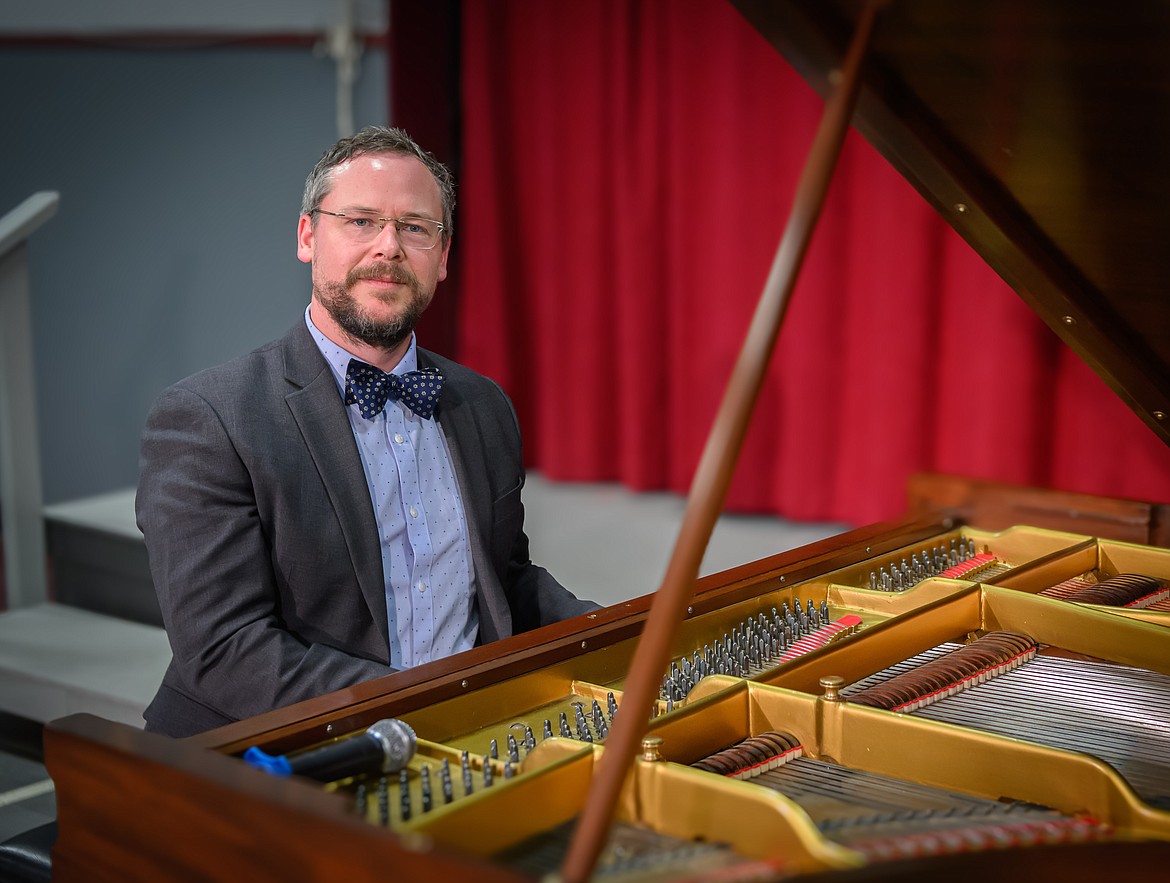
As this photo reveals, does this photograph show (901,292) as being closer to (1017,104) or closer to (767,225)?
(767,225)

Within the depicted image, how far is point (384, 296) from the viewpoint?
6.81 feet

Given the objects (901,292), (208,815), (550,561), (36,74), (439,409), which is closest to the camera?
(208,815)

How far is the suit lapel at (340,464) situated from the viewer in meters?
1.93

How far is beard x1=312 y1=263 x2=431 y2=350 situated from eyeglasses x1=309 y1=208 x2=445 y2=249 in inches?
2.2

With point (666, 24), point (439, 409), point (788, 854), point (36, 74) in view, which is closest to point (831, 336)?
point (666, 24)

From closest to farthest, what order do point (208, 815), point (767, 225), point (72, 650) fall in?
1. point (208, 815)
2. point (72, 650)
3. point (767, 225)

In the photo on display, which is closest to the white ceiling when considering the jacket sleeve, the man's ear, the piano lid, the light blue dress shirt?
the man's ear

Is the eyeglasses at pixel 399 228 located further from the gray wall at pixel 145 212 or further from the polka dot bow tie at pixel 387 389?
the gray wall at pixel 145 212

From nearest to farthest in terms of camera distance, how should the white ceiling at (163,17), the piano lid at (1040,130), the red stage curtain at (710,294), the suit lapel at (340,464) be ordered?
the piano lid at (1040,130), the suit lapel at (340,464), the red stage curtain at (710,294), the white ceiling at (163,17)

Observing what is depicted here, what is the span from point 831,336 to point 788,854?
114 inches

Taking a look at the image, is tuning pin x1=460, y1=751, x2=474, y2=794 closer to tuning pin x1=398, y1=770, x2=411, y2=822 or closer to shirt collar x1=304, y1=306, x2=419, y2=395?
tuning pin x1=398, y1=770, x2=411, y2=822

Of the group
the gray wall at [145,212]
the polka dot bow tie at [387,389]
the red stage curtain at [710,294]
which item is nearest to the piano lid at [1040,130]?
the polka dot bow tie at [387,389]

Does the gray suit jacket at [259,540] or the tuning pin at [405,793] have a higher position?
the gray suit jacket at [259,540]

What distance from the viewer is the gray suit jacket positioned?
5.87 feet
